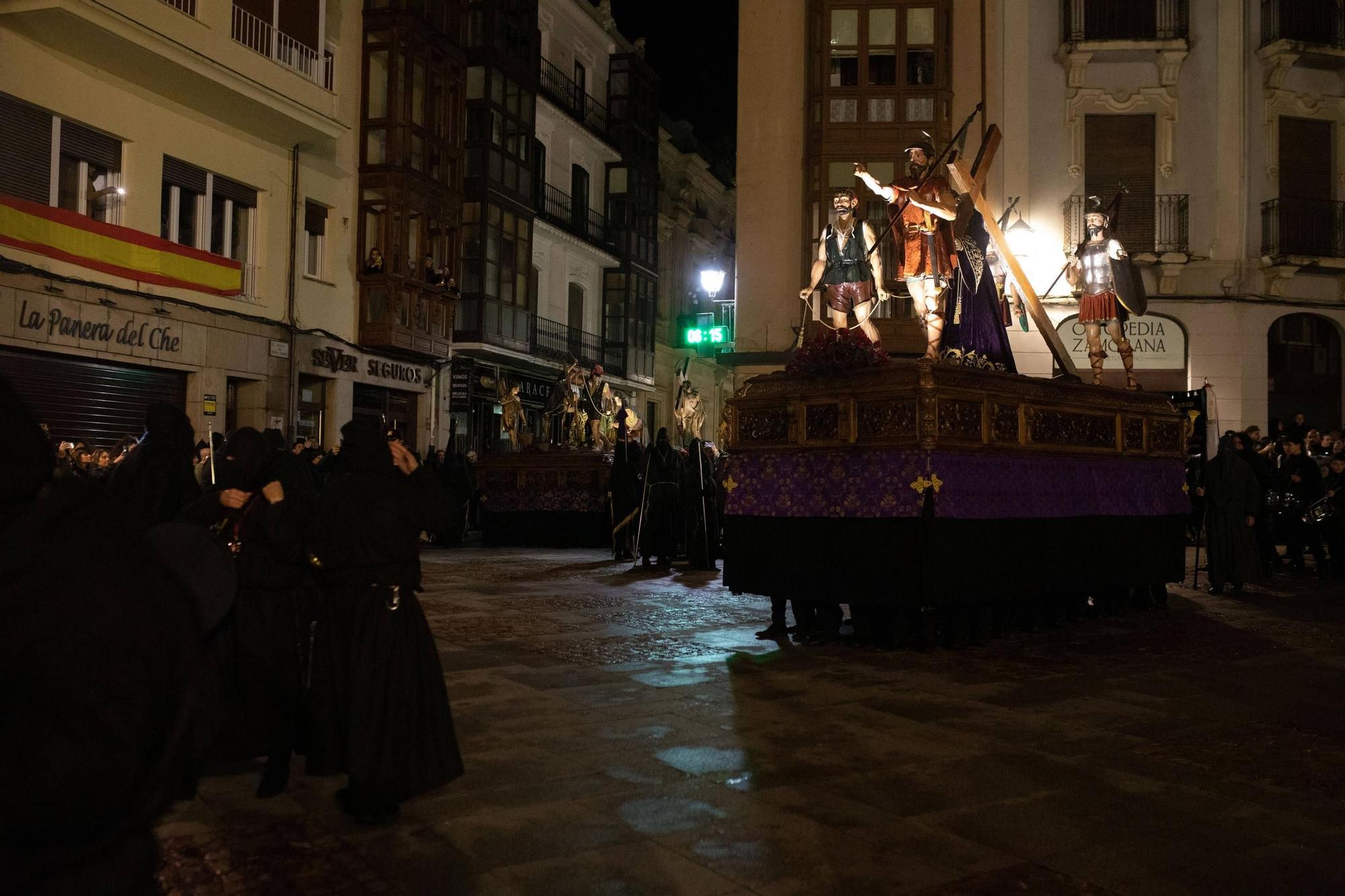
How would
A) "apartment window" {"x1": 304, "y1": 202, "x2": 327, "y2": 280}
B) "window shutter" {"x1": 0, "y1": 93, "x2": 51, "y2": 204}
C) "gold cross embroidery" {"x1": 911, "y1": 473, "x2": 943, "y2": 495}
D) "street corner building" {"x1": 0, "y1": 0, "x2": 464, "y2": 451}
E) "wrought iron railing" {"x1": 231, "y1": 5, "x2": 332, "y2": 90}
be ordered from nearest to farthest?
"gold cross embroidery" {"x1": 911, "y1": 473, "x2": 943, "y2": 495}, "window shutter" {"x1": 0, "y1": 93, "x2": 51, "y2": 204}, "street corner building" {"x1": 0, "y1": 0, "x2": 464, "y2": 451}, "wrought iron railing" {"x1": 231, "y1": 5, "x2": 332, "y2": 90}, "apartment window" {"x1": 304, "y1": 202, "x2": 327, "y2": 280}

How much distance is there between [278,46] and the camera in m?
22.7

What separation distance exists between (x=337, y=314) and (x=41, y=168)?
8.47m

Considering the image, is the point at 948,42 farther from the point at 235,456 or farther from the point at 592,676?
the point at 235,456

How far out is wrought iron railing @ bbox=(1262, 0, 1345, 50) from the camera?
2369cm

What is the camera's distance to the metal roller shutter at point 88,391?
1777 centimetres

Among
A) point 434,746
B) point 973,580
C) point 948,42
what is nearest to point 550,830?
point 434,746

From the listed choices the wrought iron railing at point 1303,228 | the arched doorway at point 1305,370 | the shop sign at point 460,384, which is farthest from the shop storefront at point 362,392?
the arched doorway at point 1305,370

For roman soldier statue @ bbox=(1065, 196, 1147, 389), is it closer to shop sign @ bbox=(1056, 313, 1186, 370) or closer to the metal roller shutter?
shop sign @ bbox=(1056, 313, 1186, 370)

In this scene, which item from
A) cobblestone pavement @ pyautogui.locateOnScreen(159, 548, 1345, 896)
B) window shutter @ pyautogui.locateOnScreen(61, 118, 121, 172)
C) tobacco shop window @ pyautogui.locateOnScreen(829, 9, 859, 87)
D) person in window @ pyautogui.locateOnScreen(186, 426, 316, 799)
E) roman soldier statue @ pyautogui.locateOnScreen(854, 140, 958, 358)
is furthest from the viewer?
tobacco shop window @ pyautogui.locateOnScreen(829, 9, 859, 87)

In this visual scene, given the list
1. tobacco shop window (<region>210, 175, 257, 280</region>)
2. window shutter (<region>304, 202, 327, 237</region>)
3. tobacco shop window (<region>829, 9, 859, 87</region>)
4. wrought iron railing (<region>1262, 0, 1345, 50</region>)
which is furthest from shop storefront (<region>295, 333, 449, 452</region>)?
wrought iron railing (<region>1262, 0, 1345, 50</region>)

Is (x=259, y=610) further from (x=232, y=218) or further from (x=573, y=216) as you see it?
(x=573, y=216)

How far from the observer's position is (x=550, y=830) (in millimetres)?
4410

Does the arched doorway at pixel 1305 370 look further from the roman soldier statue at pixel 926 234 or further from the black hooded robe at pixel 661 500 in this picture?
the roman soldier statue at pixel 926 234

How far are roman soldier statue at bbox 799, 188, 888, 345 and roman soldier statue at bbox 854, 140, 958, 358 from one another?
29 cm
